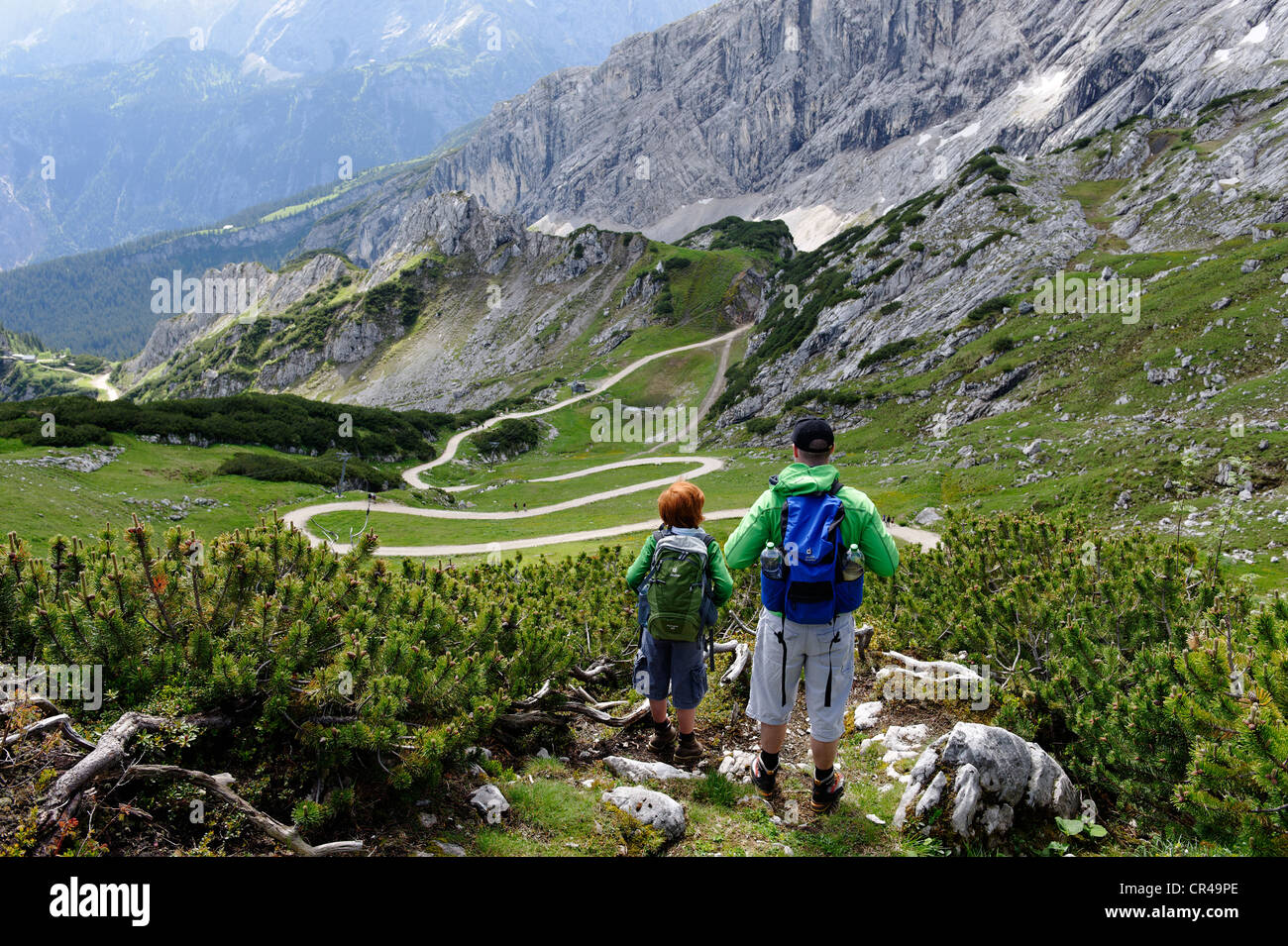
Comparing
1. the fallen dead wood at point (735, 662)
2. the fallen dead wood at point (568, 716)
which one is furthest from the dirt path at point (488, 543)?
the fallen dead wood at point (568, 716)

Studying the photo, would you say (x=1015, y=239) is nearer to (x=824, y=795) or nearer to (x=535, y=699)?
(x=824, y=795)

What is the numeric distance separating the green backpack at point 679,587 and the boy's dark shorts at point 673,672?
44cm

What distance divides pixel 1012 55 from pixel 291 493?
24375 cm

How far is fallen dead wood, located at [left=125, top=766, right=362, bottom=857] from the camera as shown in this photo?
471 cm

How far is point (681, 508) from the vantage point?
750cm

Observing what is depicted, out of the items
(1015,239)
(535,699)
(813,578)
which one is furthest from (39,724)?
(1015,239)

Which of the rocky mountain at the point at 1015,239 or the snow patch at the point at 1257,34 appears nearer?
the rocky mountain at the point at 1015,239

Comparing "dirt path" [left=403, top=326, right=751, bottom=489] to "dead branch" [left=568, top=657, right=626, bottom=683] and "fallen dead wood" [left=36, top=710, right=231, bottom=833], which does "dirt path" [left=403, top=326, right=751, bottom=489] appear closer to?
"dead branch" [left=568, top=657, right=626, bottom=683]

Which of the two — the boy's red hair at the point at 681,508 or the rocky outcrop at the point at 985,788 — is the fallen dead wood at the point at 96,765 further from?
the rocky outcrop at the point at 985,788

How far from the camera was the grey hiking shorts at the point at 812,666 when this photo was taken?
6.69 metres

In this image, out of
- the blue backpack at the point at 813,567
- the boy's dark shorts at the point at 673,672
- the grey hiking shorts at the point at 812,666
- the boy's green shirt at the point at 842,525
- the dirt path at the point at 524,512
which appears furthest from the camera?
the dirt path at the point at 524,512

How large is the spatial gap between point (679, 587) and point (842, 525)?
2.04 m
